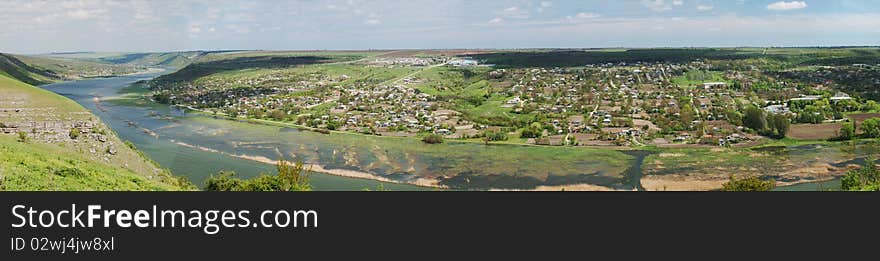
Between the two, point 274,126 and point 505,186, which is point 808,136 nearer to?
point 505,186

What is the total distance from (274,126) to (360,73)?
28.2 m

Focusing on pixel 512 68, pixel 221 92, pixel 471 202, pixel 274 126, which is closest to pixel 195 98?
pixel 221 92

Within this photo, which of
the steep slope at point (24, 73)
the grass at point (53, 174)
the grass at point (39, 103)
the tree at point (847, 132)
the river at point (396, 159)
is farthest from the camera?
the steep slope at point (24, 73)

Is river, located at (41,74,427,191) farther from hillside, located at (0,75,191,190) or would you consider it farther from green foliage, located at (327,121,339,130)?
green foliage, located at (327,121,339,130)

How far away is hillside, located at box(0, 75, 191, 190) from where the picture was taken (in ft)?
29.3

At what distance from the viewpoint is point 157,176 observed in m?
14.5

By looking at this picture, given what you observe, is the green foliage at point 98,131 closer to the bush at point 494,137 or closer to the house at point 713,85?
the bush at point 494,137

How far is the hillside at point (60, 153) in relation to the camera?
29.3 ft

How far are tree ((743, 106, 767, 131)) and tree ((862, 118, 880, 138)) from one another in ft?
12.3

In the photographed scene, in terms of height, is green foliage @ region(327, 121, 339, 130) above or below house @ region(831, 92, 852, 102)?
below

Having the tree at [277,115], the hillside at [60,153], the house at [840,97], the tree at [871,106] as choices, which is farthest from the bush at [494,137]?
the house at [840,97]

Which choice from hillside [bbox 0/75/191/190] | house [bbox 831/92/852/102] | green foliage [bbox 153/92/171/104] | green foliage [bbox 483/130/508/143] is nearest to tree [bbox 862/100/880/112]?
house [bbox 831/92/852/102]

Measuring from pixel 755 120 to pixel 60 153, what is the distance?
1049 inches

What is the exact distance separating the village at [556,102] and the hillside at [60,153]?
11667 millimetres
